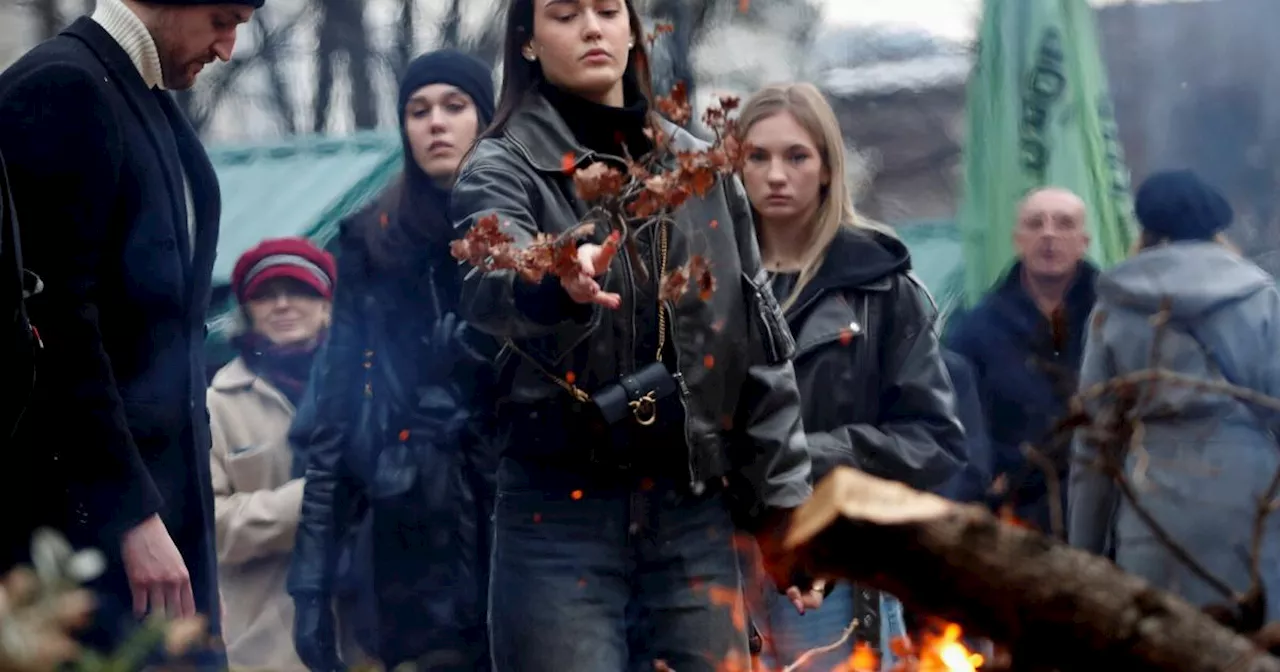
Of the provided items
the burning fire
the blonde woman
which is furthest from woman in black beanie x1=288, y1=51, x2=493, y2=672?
the burning fire

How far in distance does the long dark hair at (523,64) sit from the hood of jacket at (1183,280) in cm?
191

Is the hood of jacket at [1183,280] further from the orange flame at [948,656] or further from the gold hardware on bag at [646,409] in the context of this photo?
the orange flame at [948,656]

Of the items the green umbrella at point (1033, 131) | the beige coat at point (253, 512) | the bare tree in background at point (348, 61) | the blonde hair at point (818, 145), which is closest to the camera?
the blonde hair at point (818, 145)

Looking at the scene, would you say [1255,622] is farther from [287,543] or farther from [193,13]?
[287,543]

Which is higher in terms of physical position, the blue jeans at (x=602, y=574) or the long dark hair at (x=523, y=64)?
the long dark hair at (x=523, y=64)

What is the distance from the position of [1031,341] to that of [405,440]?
1920 mm

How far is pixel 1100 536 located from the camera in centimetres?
591

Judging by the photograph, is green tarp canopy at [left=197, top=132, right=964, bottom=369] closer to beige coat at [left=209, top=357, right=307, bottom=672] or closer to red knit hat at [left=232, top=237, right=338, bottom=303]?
red knit hat at [left=232, top=237, right=338, bottom=303]

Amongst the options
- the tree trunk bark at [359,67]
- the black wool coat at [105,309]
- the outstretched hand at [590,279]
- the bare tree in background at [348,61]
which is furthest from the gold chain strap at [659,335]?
the tree trunk bark at [359,67]

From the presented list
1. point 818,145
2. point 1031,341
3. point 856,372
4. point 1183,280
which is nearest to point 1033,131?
point 1031,341

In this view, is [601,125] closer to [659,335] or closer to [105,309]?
[659,335]

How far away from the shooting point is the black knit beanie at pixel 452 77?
19.0 feet

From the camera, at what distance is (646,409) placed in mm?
4121

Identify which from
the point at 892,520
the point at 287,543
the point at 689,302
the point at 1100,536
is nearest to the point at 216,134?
the point at 287,543
